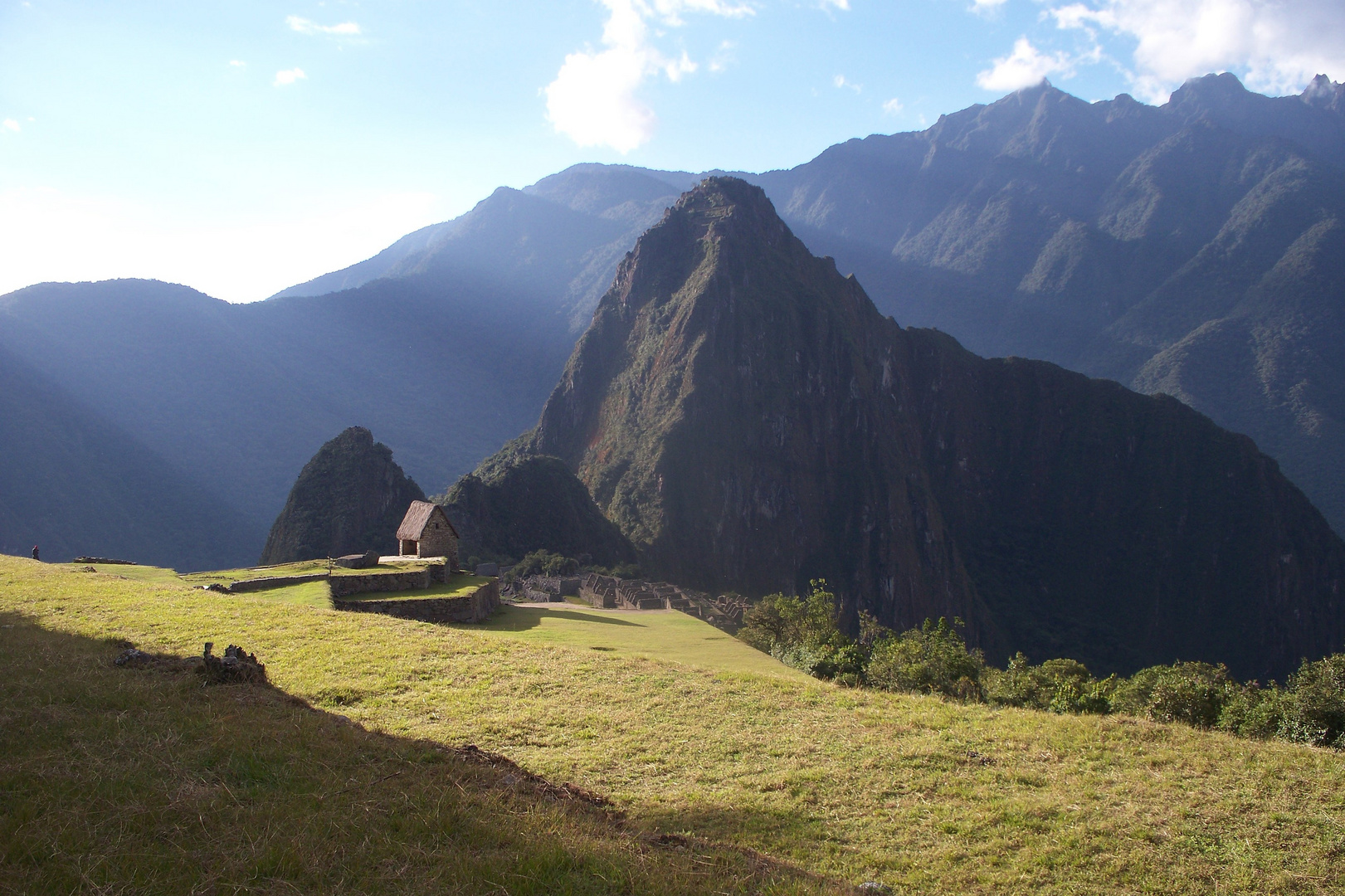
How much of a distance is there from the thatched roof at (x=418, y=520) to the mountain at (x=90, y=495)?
71.2 m

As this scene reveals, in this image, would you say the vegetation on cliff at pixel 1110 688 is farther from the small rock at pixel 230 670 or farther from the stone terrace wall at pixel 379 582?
the stone terrace wall at pixel 379 582

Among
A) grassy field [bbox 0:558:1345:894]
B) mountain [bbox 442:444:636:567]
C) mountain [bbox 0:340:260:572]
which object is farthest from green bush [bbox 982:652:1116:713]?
mountain [bbox 0:340:260:572]

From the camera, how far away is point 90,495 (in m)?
91.4

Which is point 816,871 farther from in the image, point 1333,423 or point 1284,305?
point 1284,305

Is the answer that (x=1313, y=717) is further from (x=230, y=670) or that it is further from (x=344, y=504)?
(x=344, y=504)

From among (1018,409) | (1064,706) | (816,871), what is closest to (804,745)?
(816,871)

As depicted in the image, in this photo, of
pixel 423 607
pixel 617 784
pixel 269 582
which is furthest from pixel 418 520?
pixel 617 784

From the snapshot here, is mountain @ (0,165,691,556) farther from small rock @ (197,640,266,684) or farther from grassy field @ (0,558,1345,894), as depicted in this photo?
grassy field @ (0,558,1345,894)

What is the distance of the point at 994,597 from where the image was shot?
127875 mm

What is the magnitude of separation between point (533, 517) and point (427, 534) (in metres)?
52.3

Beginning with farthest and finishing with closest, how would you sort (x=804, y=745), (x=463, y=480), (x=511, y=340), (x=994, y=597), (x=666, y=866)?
(x=511, y=340), (x=994, y=597), (x=463, y=480), (x=804, y=745), (x=666, y=866)

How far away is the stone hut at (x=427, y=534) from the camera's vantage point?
86.7 feet

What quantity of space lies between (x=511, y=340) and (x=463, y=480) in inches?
4940

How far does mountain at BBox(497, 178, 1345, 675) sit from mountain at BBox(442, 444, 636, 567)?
14583 millimetres
